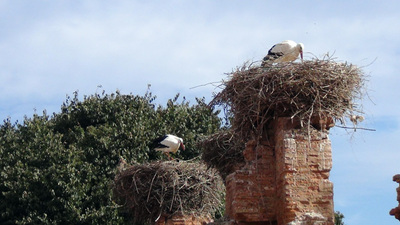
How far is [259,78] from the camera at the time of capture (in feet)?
36.2

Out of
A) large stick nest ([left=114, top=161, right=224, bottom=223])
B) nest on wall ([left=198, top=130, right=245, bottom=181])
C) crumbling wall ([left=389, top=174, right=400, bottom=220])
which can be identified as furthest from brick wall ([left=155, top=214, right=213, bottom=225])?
crumbling wall ([left=389, top=174, right=400, bottom=220])

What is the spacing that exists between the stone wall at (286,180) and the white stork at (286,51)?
1847 mm

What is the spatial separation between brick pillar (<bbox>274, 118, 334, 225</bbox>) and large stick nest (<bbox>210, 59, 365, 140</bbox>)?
0.28 metres

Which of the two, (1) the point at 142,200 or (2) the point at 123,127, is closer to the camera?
(1) the point at 142,200

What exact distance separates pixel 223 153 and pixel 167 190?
1.41 m

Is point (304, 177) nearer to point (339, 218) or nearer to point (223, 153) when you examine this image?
point (223, 153)

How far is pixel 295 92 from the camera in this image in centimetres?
1089

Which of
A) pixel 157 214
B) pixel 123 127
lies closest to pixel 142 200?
pixel 157 214

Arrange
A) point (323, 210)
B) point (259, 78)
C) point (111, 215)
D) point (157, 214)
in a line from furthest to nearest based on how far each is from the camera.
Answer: point (111, 215)
point (157, 214)
point (259, 78)
point (323, 210)

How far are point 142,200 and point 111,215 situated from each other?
16.6 ft

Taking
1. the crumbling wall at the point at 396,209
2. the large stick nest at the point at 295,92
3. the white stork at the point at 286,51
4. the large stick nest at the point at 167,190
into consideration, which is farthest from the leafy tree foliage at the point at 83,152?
the crumbling wall at the point at 396,209

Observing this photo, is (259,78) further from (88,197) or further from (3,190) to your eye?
(3,190)

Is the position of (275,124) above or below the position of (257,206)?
above

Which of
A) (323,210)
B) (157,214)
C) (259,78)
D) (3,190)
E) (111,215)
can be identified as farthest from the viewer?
(3,190)
